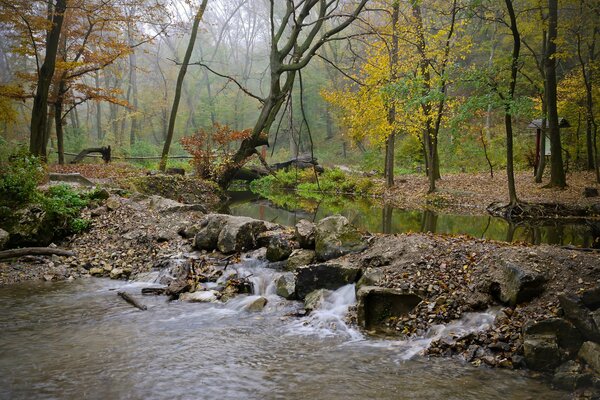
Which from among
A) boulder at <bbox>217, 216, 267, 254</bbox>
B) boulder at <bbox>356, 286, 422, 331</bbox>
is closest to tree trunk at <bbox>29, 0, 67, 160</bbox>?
boulder at <bbox>217, 216, 267, 254</bbox>

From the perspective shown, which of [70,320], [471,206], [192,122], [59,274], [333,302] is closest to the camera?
[70,320]

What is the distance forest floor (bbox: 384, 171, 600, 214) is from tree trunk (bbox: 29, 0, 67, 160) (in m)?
13.2

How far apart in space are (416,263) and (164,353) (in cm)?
387

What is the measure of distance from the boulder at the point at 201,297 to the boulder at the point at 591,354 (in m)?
5.08

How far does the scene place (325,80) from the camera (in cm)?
4200

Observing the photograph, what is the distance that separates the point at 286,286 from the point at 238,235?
2278 millimetres

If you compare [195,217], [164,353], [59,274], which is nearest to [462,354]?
[164,353]

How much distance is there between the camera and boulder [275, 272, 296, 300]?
7281mm

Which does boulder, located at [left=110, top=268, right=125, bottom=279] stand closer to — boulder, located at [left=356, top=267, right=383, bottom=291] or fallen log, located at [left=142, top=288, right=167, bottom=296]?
fallen log, located at [left=142, top=288, right=167, bottom=296]

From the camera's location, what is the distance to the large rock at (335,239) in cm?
807

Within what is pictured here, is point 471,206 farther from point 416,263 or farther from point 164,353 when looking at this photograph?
point 164,353

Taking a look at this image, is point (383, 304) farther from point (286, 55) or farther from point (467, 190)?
point (467, 190)

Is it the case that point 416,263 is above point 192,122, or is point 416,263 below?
below

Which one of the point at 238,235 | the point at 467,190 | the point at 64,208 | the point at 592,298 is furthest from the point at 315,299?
the point at 467,190
